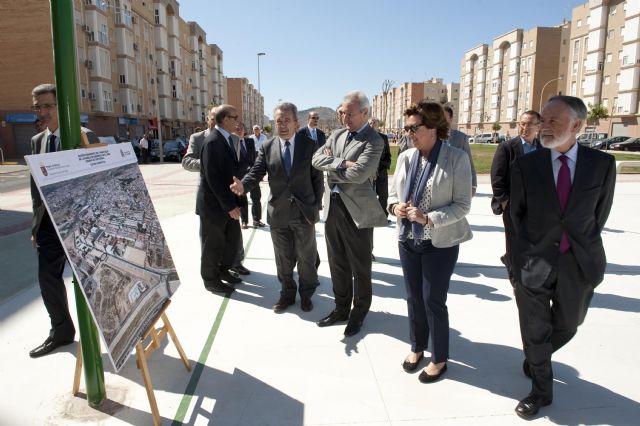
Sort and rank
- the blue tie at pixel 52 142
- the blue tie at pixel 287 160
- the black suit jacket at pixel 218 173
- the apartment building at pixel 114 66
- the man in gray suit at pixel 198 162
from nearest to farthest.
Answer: the blue tie at pixel 52 142
the blue tie at pixel 287 160
the black suit jacket at pixel 218 173
the man in gray suit at pixel 198 162
the apartment building at pixel 114 66

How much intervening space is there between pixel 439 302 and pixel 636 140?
48.2 metres

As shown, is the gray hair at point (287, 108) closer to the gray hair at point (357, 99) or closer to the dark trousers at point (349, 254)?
the gray hair at point (357, 99)

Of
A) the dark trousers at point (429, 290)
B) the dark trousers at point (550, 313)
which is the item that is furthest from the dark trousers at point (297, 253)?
the dark trousers at point (550, 313)

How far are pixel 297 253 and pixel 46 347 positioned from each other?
7.38 ft

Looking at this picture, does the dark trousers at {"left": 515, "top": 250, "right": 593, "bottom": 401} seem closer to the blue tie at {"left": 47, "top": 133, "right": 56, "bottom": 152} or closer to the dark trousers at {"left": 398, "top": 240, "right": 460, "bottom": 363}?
the dark trousers at {"left": 398, "top": 240, "right": 460, "bottom": 363}

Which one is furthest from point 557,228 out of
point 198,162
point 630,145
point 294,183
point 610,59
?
point 610,59

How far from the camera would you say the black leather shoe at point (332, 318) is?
3.84 meters

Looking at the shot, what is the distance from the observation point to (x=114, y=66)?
136ft

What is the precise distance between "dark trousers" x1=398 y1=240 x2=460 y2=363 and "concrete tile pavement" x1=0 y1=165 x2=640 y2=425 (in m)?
0.27

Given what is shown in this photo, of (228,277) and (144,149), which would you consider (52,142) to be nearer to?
(228,277)

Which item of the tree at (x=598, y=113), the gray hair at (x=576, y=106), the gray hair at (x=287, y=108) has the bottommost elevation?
the gray hair at (x=576, y=106)

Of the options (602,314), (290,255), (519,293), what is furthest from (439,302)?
(602,314)

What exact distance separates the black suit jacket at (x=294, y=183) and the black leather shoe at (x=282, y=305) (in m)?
0.78

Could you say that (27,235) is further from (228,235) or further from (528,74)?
(528,74)
